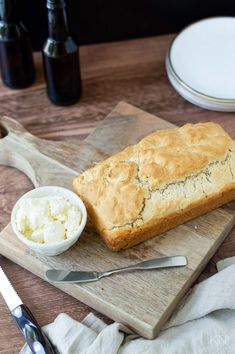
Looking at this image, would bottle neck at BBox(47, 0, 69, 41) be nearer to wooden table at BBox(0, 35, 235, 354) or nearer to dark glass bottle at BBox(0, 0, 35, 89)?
dark glass bottle at BBox(0, 0, 35, 89)

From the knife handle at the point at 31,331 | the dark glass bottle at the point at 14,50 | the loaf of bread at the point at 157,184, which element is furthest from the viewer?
the dark glass bottle at the point at 14,50

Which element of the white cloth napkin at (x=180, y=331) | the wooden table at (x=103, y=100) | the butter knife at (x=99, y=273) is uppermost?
the wooden table at (x=103, y=100)

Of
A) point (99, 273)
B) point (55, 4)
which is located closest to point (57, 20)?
point (55, 4)

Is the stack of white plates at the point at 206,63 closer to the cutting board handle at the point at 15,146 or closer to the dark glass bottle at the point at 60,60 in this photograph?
the dark glass bottle at the point at 60,60

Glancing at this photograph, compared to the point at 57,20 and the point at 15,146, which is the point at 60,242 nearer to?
the point at 15,146

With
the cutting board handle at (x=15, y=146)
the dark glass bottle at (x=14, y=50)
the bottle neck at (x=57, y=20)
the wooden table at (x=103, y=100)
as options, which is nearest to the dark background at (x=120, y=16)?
the wooden table at (x=103, y=100)

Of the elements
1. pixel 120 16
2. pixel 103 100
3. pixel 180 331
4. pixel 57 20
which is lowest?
pixel 180 331

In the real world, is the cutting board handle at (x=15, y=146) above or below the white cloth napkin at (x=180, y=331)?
above
